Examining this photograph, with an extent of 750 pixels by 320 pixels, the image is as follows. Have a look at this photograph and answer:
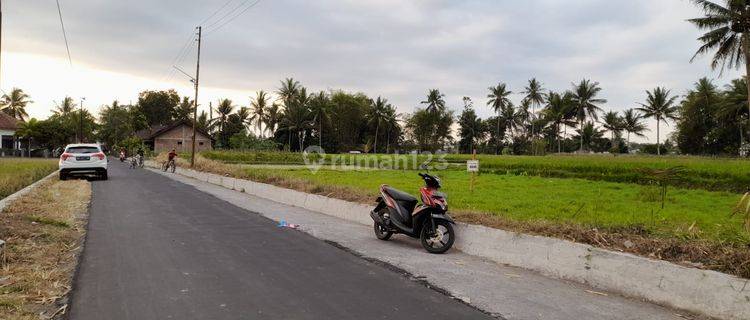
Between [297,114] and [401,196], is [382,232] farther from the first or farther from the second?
[297,114]

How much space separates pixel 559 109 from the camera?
283 ft

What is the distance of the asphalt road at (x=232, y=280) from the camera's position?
4.75m

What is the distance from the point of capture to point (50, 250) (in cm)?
705

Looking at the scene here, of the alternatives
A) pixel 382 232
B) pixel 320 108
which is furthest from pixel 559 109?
pixel 382 232

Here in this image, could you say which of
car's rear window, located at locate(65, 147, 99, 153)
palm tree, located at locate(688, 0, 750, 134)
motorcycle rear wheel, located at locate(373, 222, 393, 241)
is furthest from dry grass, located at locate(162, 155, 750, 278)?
palm tree, located at locate(688, 0, 750, 134)

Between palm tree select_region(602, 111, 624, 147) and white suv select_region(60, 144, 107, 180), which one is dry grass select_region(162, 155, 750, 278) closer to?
white suv select_region(60, 144, 107, 180)

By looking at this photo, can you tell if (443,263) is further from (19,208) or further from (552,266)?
(19,208)

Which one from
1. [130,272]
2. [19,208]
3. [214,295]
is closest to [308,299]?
[214,295]

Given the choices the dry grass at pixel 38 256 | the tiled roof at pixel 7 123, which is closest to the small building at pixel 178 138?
the tiled roof at pixel 7 123

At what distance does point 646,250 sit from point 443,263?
2.46 m

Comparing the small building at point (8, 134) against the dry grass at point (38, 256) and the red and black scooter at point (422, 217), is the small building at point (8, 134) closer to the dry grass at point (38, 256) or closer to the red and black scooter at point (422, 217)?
the dry grass at point (38, 256)

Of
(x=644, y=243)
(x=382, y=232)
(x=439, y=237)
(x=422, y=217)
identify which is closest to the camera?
(x=644, y=243)

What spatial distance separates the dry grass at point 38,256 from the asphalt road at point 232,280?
0.68 feet

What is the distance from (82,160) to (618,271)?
824 inches
